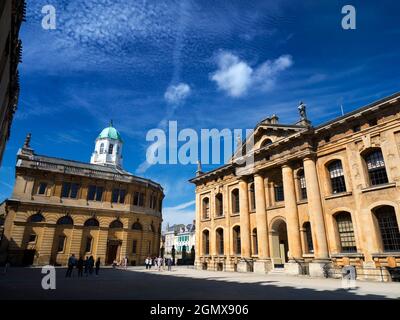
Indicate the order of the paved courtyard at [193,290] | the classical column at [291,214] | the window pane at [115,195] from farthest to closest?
the window pane at [115,195]
the classical column at [291,214]
the paved courtyard at [193,290]

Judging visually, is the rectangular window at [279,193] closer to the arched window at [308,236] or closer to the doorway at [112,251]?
the arched window at [308,236]

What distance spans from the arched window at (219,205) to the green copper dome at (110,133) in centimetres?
4508

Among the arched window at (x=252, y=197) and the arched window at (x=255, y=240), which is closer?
the arched window at (x=255, y=240)

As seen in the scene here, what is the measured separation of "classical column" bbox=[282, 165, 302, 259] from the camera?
22.0 meters

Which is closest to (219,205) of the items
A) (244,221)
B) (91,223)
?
(244,221)

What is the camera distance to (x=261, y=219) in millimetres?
25578

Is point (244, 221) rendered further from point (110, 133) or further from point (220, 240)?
point (110, 133)

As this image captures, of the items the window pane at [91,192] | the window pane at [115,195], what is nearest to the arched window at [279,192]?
the window pane at [115,195]

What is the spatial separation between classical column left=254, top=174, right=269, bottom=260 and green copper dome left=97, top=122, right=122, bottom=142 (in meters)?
52.2

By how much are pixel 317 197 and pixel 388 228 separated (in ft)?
16.0

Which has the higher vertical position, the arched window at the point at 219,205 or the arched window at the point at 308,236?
the arched window at the point at 219,205

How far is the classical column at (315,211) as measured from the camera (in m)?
20.1

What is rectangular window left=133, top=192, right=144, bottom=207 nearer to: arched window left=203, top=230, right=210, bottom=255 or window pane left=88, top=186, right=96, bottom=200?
window pane left=88, top=186, right=96, bottom=200
